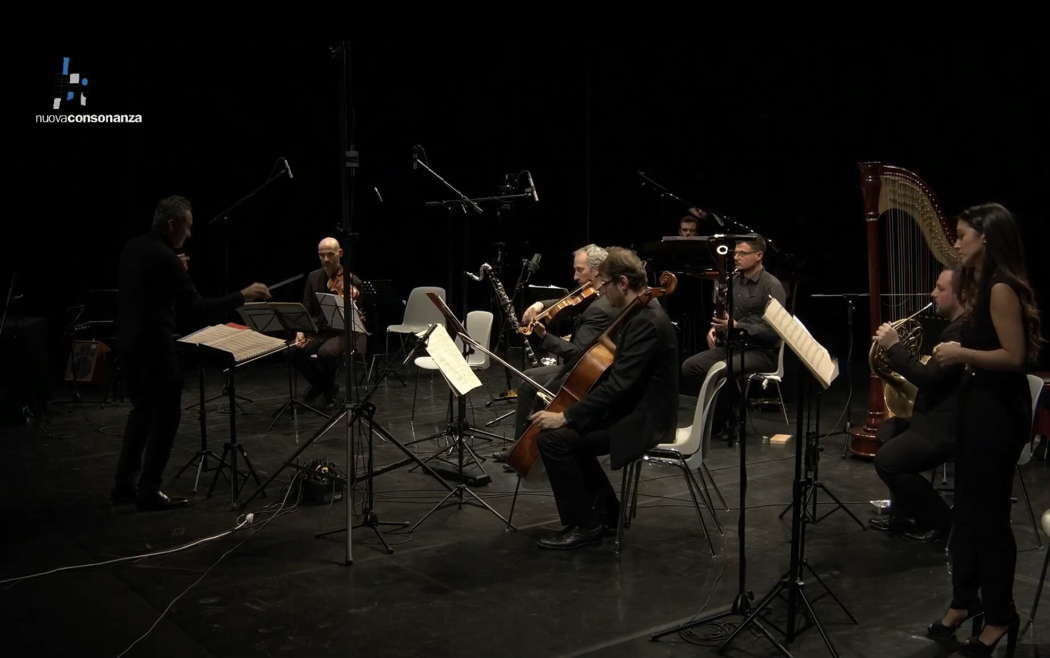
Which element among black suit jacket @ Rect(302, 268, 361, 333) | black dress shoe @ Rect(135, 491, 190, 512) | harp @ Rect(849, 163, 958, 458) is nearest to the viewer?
black dress shoe @ Rect(135, 491, 190, 512)

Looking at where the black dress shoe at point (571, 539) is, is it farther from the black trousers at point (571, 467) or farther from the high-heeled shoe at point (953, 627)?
the high-heeled shoe at point (953, 627)

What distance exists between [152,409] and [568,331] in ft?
10.2

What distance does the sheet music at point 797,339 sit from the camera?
3.34 m

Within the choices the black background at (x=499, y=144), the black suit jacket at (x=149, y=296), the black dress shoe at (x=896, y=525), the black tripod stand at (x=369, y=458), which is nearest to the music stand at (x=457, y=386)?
the black tripod stand at (x=369, y=458)

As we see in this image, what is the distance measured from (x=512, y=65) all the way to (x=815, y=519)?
7.52 m

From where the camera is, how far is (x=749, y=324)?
262 inches

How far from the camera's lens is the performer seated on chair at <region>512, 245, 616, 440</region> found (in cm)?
614

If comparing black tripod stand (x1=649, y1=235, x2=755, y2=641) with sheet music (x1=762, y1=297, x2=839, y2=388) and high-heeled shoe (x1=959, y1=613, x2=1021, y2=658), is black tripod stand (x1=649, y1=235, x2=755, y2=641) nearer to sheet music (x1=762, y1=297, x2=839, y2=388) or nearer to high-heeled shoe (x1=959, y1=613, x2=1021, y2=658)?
sheet music (x1=762, y1=297, x2=839, y2=388)

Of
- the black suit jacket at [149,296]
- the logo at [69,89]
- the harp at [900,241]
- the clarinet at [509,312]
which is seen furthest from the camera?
the logo at [69,89]

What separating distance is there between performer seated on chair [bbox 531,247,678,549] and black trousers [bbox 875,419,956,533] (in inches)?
40.9

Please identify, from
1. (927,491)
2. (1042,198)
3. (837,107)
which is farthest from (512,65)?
(927,491)

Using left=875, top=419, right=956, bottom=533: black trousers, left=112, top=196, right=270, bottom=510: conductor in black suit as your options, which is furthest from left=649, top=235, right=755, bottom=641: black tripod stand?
left=112, top=196, right=270, bottom=510: conductor in black suit

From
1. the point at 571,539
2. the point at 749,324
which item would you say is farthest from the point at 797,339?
the point at 749,324

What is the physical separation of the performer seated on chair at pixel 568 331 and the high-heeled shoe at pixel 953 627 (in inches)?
106
